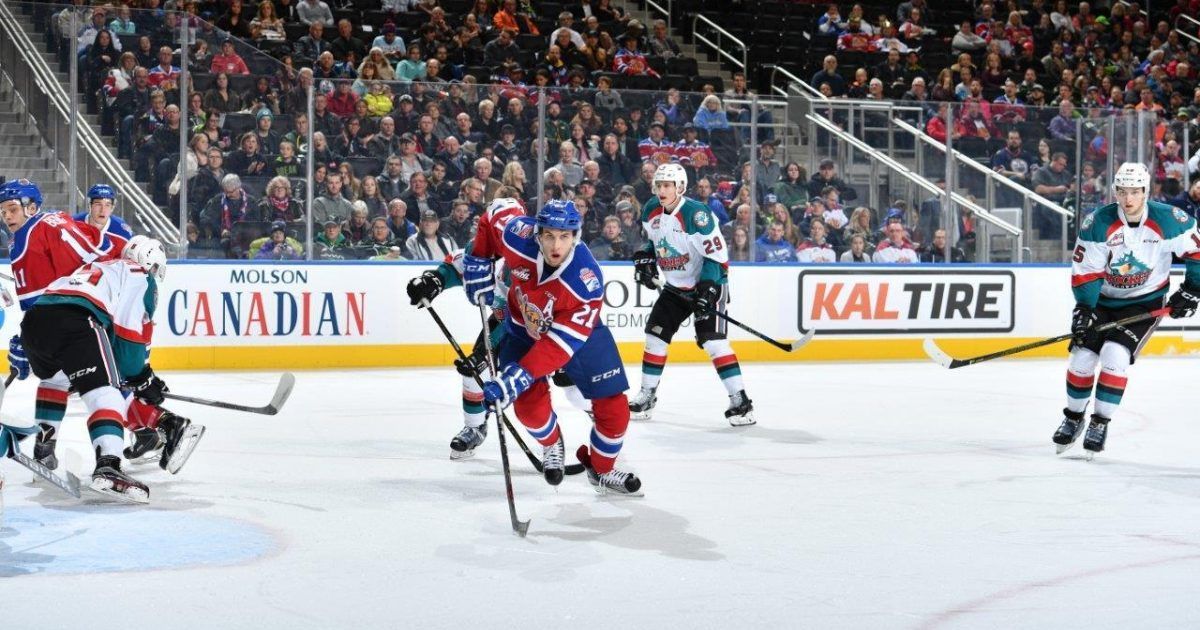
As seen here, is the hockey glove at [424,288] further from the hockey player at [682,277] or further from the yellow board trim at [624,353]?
the yellow board trim at [624,353]

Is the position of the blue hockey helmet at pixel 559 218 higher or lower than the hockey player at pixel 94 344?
higher

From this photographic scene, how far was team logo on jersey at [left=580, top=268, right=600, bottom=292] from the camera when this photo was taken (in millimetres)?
4746

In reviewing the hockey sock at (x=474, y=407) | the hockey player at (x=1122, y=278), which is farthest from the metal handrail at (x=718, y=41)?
the hockey sock at (x=474, y=407)

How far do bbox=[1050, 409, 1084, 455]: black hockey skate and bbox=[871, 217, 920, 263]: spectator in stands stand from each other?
5021 millimetres

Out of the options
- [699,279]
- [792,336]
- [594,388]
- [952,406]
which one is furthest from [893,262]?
[594,388]

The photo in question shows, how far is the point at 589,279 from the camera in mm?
4754

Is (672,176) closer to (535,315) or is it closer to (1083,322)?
(1083,322)

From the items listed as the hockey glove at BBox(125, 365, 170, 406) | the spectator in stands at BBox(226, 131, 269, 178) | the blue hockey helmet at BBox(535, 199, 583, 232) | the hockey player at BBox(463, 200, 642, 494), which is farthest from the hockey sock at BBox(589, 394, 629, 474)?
the spectator in stands at BBox(226, 131, 269, 178)

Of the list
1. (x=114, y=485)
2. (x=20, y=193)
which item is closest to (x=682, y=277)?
(x=20, y=193)

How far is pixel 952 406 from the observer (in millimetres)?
8242

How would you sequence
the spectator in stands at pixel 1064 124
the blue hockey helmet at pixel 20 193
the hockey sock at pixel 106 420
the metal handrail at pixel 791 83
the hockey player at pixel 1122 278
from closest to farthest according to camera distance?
1. the hockey sock at pixel 106 420
2. the blue hockey helmet at pixel 20 193
3. the hockey player at pixel 1122 278
4. the spectator in stands at pixel 1064 124
5. the metal handrail at pixel 791 83

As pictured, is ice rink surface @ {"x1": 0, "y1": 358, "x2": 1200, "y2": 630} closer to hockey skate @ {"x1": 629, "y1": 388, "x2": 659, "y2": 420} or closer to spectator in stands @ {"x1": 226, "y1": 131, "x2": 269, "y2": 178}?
hockey skate @ {"x1": 629, "y1": 388, "x2": 659, "y2": 420}

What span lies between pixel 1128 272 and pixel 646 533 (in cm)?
277

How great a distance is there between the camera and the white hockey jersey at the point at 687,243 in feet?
24.2
